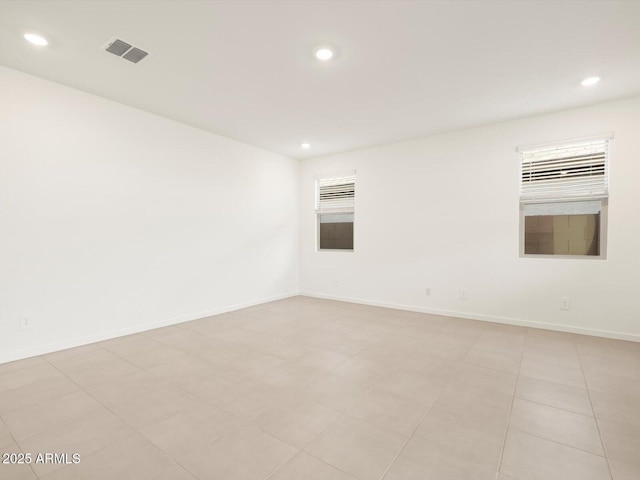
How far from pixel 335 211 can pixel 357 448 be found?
4300 millimetres

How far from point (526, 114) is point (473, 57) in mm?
1744

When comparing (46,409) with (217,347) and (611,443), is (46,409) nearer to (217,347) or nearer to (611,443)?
(217,347)

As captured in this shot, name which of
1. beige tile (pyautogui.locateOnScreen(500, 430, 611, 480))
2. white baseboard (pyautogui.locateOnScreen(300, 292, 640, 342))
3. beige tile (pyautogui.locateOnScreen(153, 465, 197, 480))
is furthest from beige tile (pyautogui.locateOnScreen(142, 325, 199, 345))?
beige tile (pyautogui.locateOnScreen(500, 430, 611, 480))

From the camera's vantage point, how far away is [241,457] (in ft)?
A: 5.09

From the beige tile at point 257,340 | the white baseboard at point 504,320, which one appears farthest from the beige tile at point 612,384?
the beige tile at point 257,340

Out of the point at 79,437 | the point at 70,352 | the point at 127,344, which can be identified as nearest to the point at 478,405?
the point at 79,437

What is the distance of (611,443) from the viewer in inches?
65.4

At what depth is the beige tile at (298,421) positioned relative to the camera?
1.72 m

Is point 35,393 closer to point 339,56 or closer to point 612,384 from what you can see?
point 339,56

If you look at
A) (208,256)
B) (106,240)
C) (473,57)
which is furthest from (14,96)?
(473,57)

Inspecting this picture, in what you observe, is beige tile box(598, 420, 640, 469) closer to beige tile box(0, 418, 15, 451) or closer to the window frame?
beige tile box(0, 418, 15, 451)

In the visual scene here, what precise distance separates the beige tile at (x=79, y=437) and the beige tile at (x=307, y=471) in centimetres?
95

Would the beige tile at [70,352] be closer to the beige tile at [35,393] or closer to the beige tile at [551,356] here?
the beige tile at [35,393]

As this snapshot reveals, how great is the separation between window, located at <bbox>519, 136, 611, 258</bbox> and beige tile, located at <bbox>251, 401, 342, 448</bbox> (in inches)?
134
